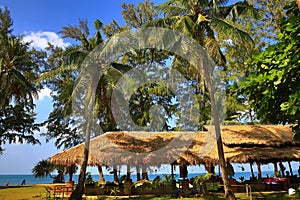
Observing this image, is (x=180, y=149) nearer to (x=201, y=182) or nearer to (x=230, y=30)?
(x=201, y=182)

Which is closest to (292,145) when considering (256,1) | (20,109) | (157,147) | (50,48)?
(157,147)

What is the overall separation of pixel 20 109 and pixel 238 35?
19684 millimetres

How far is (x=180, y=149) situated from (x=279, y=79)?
10.7 metres

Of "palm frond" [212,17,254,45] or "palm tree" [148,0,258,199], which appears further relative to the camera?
"palm tree" [148,0,258,199]

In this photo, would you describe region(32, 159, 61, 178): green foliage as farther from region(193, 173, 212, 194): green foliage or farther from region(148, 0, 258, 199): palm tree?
region(148, 0, 258, 199): palm tree

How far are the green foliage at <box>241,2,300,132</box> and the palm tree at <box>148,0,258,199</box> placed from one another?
5874 millimetres

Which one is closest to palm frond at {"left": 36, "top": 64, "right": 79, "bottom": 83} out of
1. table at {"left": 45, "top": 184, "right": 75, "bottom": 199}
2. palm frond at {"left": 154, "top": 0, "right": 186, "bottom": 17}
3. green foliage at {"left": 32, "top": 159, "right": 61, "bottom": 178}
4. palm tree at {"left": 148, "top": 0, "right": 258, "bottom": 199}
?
palm tree at {"left": 148, "top": 0, "right": 258, "bottom": 199}

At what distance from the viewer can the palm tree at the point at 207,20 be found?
1101 cm

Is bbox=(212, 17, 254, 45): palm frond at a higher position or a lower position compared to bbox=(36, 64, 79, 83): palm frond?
higher

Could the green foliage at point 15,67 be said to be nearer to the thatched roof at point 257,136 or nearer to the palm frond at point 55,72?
the palm frond at point 55,72

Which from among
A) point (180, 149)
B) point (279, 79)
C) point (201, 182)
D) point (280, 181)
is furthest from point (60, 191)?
point (279, 79)

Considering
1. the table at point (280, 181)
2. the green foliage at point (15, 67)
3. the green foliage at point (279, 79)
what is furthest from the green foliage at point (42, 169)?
the green foliage at point (279, 79)

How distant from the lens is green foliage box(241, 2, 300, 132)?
156 inches

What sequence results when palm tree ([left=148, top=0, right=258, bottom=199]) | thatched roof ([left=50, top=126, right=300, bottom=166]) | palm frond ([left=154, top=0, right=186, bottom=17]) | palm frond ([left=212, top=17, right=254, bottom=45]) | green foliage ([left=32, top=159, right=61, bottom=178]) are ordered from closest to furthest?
palm frond ([left=212, top=17, right=254, bottom=45])
palm tree ([left=148, top=0, right=258, bottom=199])
palm frond ([left=154, top=0, right=186, bottom=17])
thatched roof ([left=50, top=126, right=300, bottom=166])
green foliage ([left=32, top=159, right=61, bottom=178])
